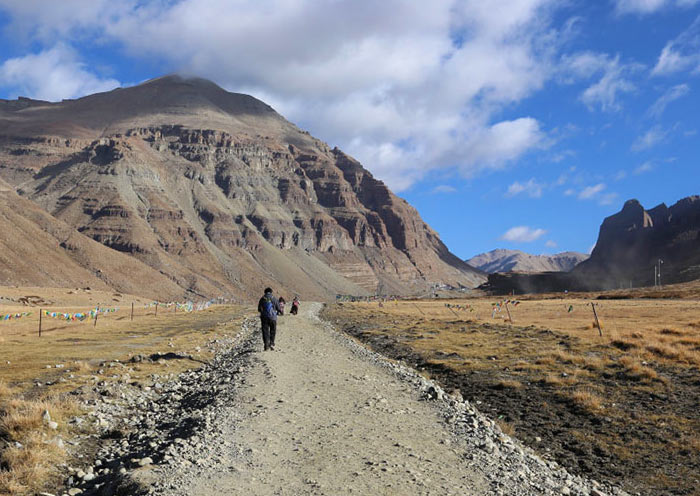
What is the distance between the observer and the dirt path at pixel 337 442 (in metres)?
7.18

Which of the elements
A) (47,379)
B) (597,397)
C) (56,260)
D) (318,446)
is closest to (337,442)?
(318,446)

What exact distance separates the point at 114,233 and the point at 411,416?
178579 mm

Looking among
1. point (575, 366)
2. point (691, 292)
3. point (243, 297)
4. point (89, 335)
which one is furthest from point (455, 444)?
point (243, 297)

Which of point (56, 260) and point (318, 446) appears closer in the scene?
point (318, 446)

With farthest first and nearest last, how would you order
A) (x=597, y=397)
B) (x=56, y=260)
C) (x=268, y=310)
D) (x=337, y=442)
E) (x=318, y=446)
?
(x=56, y=260)
(x=268, y=310)
(x=597, y=397)
(x=337, y=442)
(x=318, y=446)

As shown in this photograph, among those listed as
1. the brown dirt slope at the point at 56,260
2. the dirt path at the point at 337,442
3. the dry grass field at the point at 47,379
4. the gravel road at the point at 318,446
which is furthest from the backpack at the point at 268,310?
the brown dirt slope at the point at 56,260

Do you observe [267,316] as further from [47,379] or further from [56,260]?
[56,260]

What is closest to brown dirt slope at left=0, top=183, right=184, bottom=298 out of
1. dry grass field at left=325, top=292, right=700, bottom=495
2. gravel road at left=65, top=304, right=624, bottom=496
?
dry grass field at left=325, top=292, right=700, bottom=495

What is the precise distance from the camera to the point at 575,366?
61.5 ft

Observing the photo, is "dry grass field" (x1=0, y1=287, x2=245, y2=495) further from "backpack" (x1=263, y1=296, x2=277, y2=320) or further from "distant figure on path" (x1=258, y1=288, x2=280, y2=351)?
"backpack" (x1=263, y1=296, x2=277, y2=320)

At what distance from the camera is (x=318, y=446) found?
8797mm

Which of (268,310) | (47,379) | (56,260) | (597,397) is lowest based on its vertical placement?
(597,397)

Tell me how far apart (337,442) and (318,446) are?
41cm

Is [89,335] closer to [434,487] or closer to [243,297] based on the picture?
[434,487]
